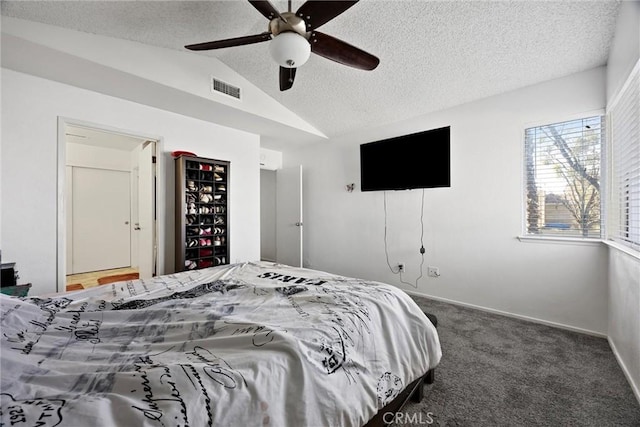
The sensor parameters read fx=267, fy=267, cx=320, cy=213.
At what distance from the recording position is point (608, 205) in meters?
2.35

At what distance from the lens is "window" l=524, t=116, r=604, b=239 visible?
2.47 meters

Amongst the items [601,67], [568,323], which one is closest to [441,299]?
[568,323]

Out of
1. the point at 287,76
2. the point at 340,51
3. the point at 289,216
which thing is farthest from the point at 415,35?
the point at 289,216

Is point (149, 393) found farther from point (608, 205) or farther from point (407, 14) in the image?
point (608, 205)

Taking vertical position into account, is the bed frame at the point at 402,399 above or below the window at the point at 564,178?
below

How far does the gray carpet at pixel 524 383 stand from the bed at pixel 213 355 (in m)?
0.30

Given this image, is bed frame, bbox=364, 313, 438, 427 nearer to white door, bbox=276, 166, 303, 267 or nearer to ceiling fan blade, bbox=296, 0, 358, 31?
ceiling fan blade, bbox=296, 0, 358, 31

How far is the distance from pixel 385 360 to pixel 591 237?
259 centimetres

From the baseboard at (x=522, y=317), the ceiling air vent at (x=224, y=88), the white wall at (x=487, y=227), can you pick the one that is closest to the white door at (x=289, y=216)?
the white wall at (x=487, y=227)

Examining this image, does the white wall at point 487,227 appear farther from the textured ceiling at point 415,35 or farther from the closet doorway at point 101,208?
the closet doorway at point 101,208

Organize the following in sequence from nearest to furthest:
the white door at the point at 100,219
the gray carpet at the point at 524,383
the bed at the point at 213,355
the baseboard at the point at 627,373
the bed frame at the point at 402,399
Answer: the bed at the point at 213,355 → the bed frame at the point at 402,399 → the gray carpet at the point at 524,383 → the baseboard at the point at 627,373 → the white door at the point at 100,219

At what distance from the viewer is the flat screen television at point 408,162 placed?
3111 millimetres

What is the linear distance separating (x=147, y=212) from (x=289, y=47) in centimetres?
297

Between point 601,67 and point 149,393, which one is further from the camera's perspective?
point 601,67
